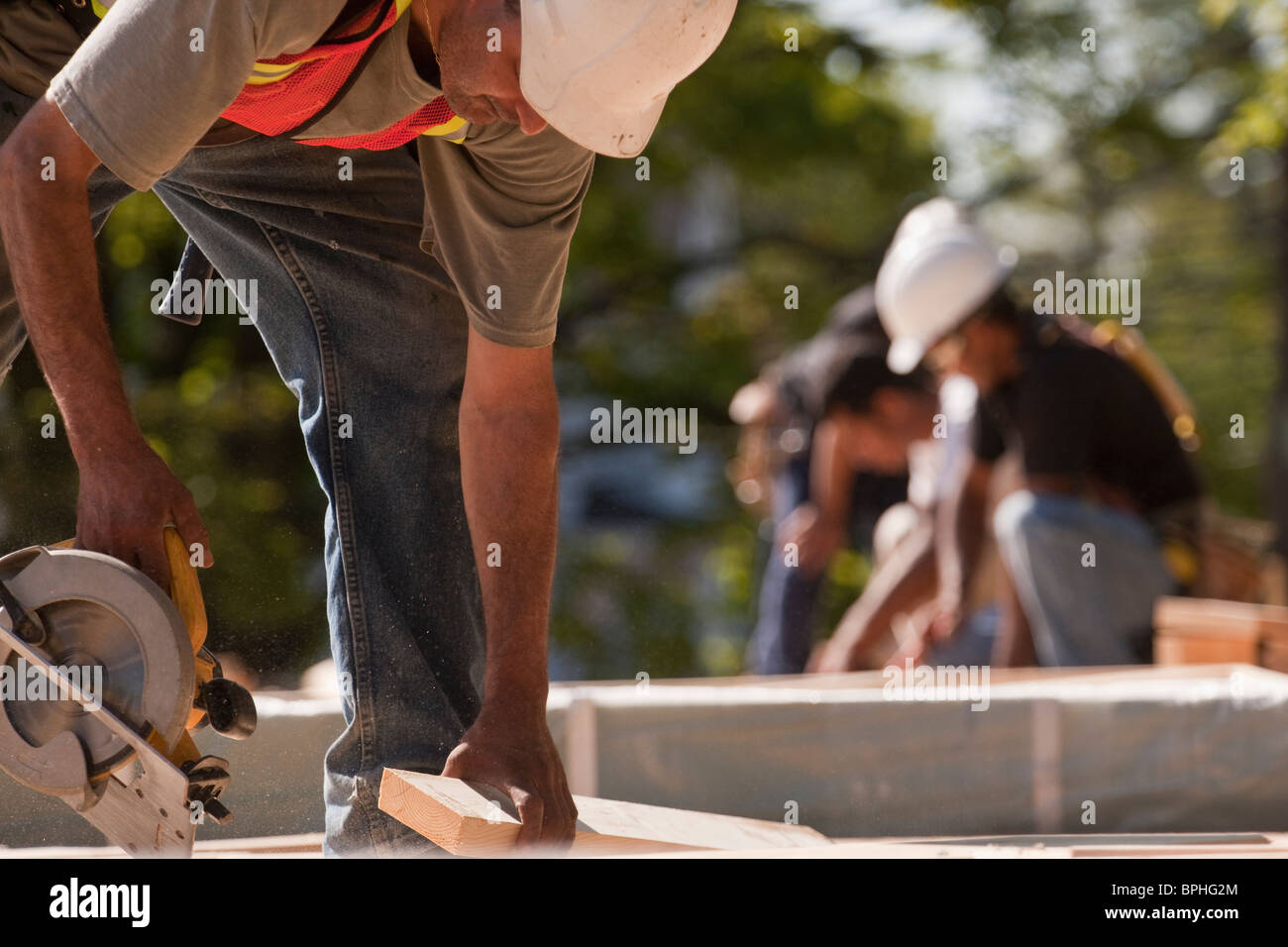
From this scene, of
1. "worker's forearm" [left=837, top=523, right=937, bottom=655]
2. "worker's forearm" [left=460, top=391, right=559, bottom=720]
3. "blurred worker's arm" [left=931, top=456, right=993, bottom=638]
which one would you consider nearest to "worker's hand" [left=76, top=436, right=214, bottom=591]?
"worker's forearm" [left=460, top=391, right=559, bottom=720]

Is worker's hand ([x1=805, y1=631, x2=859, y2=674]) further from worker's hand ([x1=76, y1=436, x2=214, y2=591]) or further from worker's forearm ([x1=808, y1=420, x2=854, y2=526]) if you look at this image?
worker's hand ([x1=76, y1=436, x2=214, y2=591])

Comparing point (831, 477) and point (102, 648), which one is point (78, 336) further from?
point (831, 477)

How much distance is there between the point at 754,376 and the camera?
420 inches

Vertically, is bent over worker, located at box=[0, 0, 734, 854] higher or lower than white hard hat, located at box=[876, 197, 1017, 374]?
lower

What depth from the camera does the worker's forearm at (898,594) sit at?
596cm

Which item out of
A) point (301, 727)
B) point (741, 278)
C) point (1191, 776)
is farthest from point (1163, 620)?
point (741, 278)

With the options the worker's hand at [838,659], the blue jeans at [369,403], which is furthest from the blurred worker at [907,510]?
the blue jeans at [369,403]

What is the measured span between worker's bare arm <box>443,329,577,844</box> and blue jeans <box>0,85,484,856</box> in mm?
136

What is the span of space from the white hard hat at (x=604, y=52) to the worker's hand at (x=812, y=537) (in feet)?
14.3

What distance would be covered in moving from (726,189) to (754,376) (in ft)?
7.16

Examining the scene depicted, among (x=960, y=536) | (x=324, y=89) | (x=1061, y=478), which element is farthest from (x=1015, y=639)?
(x=324, y=89)

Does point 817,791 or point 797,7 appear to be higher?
point 797,7

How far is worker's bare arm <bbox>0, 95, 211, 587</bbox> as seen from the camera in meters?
1.99
